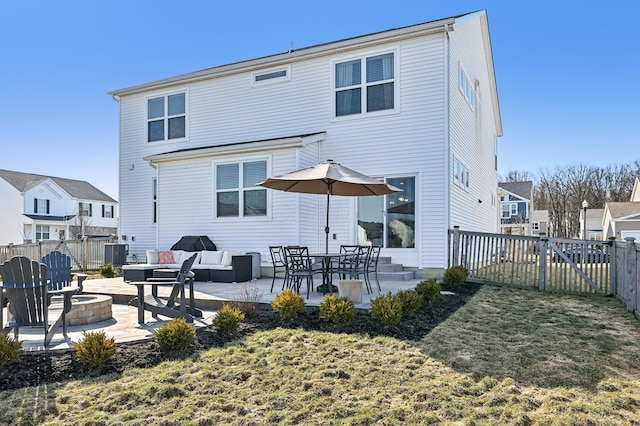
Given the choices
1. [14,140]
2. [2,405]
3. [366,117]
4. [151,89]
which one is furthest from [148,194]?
[14,140]

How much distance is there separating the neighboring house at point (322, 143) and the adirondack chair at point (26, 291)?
6450 millimetres

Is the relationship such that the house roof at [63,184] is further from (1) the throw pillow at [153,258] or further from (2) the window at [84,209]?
(1) the throw pillow at [153,258]

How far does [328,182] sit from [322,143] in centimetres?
409

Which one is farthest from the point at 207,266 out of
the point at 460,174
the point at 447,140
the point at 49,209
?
the point at 49,209

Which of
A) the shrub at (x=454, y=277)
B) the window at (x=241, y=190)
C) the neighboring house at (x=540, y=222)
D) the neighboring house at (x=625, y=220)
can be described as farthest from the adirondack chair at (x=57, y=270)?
the neighboring house at (x=540, y=222)

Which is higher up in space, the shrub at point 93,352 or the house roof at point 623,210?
the house roof at point 623,210

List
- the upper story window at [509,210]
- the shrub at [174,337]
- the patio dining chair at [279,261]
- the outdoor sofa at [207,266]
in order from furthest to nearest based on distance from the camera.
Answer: the upper story window at [509,210] → the outdoor sofa at [207,266] → the patio dining chair at [279,261] → the shrub at [174,337]

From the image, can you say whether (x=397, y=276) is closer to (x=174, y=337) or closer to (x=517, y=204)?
(x=174, y=337)

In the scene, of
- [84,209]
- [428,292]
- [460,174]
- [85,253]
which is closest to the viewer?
[428,292]

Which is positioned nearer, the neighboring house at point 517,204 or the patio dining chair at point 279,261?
the patio dining chair at point 279,261

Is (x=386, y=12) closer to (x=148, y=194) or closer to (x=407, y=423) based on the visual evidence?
(x=148, y=194)

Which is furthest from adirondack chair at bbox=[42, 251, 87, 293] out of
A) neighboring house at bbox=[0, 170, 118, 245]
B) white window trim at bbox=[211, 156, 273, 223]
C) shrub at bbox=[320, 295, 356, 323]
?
neighboring house at bbox=[0, 170, 118, 245]

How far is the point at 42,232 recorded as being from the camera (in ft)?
111

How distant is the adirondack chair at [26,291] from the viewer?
452cm
